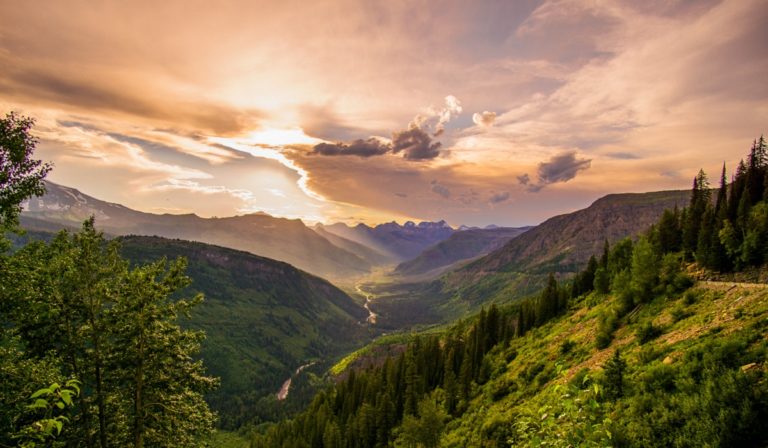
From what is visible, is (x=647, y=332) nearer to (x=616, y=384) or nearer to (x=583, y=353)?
(x=583, y=353)

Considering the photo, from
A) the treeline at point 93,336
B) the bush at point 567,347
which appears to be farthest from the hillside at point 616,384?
the treeline at point 93,336

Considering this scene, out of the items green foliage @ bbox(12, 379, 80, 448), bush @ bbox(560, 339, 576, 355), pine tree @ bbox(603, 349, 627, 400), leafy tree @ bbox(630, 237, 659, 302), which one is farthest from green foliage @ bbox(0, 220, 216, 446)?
leafy tree @ bbox(630, 237, 659, 302)

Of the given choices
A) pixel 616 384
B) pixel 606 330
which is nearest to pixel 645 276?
pixel 606 330

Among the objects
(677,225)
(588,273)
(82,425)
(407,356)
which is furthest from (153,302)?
(407,356)

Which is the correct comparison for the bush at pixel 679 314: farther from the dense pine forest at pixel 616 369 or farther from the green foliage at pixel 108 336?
the green foliage at pixel 108 336

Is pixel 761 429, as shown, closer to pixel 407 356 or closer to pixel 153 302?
pixel 153 302

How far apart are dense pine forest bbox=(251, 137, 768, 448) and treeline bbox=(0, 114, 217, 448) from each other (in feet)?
68.4

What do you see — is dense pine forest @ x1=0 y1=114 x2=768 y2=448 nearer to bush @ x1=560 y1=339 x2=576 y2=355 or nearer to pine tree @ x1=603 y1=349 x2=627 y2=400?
pine tree @ x1=603 y1=349 x2=627 y2=400

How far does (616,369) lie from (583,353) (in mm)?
21673

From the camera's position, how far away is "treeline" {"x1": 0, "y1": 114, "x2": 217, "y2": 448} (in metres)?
17.2

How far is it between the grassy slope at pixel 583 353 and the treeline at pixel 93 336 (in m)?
20.6

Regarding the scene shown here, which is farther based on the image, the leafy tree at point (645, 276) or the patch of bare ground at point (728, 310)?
the leafy tree at point (645, 276)

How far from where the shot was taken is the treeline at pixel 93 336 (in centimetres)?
1724

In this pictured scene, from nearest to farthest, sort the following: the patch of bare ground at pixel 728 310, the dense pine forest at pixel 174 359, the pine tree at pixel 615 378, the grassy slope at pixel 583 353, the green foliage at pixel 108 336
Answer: the dense pine forest at pixel 174 359 → the green foliage at pixel 108 336 → the grassy slope at pixel 583 353 → the pine tree at pixel 615 378 → the patch of bare ground at pixel 728 310
